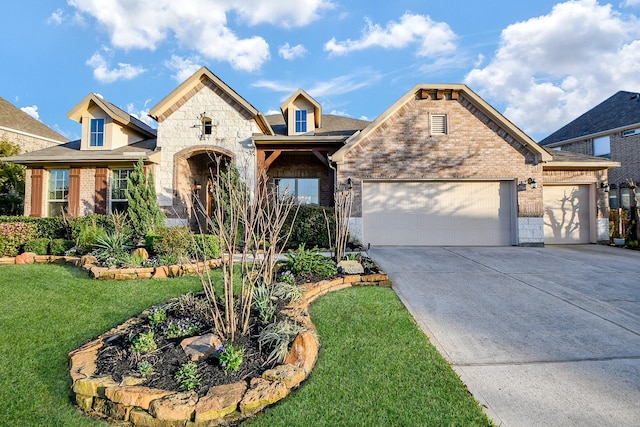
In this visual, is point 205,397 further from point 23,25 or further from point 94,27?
point 94,27

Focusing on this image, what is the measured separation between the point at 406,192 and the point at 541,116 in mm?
22298

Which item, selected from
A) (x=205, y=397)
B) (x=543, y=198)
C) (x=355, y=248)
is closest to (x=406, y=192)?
(x=355, y=248)

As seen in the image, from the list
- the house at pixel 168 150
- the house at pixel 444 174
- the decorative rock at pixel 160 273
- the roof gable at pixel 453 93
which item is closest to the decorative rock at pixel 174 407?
the decorative rock at pixel 160 273

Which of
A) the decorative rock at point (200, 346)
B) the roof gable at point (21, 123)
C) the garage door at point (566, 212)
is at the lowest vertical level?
the decorative rock at point (200, 346)

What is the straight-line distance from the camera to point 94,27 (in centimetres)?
1146

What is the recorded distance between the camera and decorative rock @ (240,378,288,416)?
2203 millimetres

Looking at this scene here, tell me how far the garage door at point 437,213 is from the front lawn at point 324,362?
A: 18.1 ft

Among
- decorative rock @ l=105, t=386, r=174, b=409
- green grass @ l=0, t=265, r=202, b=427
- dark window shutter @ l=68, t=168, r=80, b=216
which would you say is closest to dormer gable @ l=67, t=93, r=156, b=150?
dark window shutter @ l=68, t=168, r=80, b=216

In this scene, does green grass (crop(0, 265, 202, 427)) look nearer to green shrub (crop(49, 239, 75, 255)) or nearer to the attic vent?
green shrub (crop(49, 239, 75, 255))

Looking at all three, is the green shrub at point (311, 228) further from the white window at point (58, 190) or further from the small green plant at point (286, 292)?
the white window at point (58, 190)

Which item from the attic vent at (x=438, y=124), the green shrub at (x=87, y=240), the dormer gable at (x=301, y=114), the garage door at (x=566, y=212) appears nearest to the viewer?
the green shrub at (x=87, y=240)

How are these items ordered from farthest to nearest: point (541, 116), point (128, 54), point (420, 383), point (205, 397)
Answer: point (541, 116), point (128, 54), point (420, 383), point (205, 397)

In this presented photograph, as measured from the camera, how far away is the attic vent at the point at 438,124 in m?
10.5

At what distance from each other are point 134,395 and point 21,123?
2408cm
